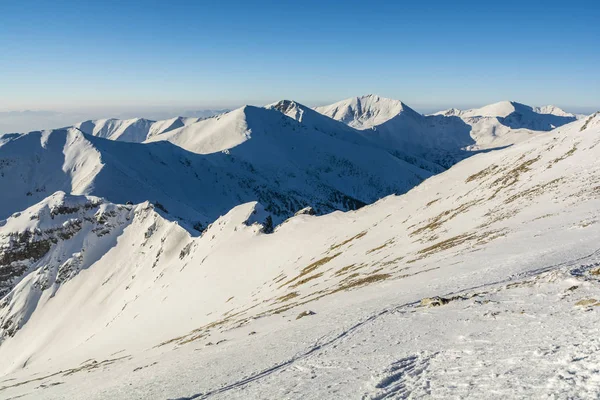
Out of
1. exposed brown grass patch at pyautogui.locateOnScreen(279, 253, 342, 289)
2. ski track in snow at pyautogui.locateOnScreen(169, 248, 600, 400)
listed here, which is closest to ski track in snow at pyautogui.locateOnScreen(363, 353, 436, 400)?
ski track in snow at pyautogui.locateOnScreen(169, 248, 600, 400)

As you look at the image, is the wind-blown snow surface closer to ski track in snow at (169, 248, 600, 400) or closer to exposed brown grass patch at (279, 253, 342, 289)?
ski track in snow at (169, 248, 600, 400)

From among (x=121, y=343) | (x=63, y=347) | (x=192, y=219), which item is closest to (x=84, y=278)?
(x=63, y=347)

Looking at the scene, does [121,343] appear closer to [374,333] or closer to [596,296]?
[374,333]

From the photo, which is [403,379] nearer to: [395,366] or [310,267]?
[395,366]

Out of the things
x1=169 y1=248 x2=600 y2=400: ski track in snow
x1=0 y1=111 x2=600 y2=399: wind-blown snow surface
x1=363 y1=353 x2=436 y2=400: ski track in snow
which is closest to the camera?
x1=363 y1=353 x2=436 y2=400: ski track in snow

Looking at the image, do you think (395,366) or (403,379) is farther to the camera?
(395,366)

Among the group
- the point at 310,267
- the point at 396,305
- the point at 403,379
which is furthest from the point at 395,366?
the point at 310,267
